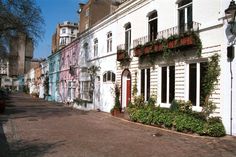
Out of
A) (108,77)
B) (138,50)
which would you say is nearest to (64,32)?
(108,77)

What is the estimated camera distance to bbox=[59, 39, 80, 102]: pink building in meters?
38.7

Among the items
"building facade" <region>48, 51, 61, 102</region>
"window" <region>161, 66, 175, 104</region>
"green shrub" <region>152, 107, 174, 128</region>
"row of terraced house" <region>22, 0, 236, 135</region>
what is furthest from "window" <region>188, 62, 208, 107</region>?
"building facade" <region>48, 51, 61, 102</region>

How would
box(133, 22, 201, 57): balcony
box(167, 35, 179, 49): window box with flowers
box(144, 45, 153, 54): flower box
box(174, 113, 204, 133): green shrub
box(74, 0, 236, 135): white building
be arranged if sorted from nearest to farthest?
1. box(174, 113, 204, 133): green shrub
2. box(74, 0, 236, 135): white building
3. box(133, 22, 201, 57): balcony
4. box(167, 35, 179, 49): window box with flowers
5. box(144, 45, 153, 54): flower box

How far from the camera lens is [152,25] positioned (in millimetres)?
21234

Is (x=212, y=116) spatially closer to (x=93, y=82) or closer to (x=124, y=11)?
(x=124, y=11)

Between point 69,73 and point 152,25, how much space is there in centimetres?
2222

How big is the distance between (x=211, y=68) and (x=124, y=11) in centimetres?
1144

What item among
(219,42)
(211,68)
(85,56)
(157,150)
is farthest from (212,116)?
(85,56)

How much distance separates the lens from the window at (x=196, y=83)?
15877mm

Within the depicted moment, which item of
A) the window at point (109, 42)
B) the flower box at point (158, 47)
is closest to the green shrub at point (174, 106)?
the flower box at point (158, 47)

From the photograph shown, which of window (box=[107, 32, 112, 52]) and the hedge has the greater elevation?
window (box=[107, 32, 112, 52])

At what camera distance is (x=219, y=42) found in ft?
48.4

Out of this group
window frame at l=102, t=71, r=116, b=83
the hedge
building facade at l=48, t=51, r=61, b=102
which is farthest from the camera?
building facade at l=48, t=51, r=61, b=102

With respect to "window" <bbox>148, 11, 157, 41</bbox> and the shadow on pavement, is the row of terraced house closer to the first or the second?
"window" <bbox>148, 11, 157, 41</bbox>
